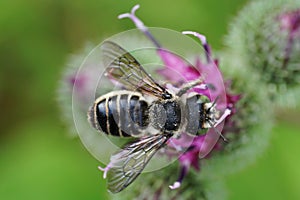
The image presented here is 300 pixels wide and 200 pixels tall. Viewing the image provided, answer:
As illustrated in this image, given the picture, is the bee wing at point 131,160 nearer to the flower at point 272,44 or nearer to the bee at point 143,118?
the bee at point 143,118

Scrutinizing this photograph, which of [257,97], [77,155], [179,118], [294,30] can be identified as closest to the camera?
[179,118]

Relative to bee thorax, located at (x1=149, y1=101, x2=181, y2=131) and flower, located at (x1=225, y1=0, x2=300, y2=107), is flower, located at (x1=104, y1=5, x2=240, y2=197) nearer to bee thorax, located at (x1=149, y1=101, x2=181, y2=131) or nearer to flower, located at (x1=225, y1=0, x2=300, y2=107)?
bee thorax, located at (x1=149, y1=101, x2=181, y2=131)

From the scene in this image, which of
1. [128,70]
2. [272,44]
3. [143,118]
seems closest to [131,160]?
[143,118]

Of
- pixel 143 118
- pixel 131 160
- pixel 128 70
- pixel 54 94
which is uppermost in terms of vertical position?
pixel 54 94

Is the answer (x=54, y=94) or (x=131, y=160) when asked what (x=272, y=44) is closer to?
(x=131, y=160)

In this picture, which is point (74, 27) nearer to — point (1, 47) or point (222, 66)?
point (1, 47)

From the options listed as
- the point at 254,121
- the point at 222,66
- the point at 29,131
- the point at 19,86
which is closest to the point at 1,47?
the point at 19,86

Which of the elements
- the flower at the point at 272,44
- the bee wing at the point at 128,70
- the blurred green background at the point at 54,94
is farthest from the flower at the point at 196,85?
the blurred green background at the point at 54,94
